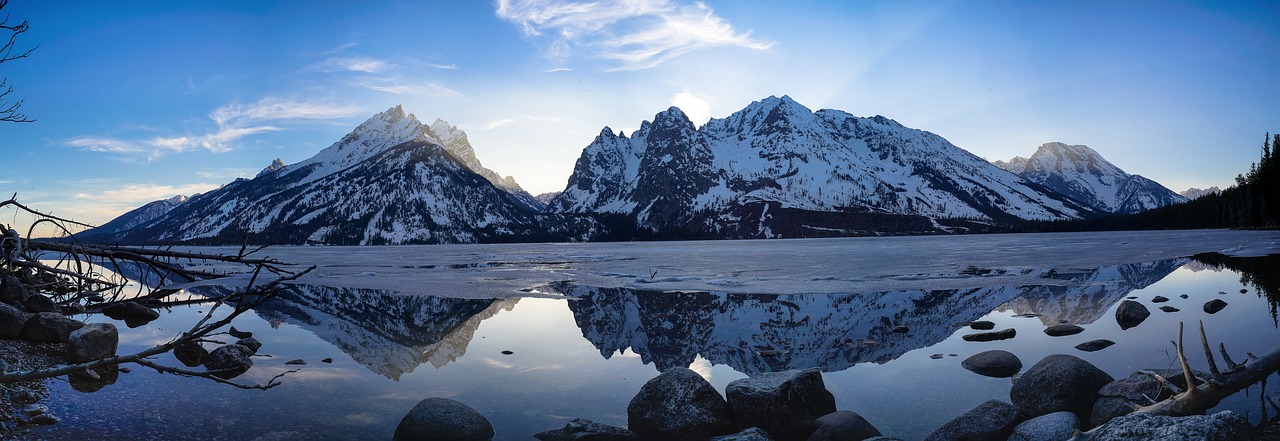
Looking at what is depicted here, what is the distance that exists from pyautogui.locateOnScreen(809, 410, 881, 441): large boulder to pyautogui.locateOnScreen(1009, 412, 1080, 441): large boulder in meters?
2.47

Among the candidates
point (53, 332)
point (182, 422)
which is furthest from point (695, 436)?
point (53, 332)

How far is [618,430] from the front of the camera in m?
11.9

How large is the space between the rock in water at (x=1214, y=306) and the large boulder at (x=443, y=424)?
90.5 feet

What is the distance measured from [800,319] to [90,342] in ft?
77.5

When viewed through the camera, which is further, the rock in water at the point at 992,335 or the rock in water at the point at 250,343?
the rock in water at the point at 250,343

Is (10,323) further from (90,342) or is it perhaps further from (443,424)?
(443,424)

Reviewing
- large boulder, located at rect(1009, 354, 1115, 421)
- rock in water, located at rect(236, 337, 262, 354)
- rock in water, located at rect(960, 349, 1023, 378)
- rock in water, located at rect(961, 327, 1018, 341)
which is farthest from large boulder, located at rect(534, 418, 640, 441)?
rock in water, located at rect(236, 337, 262, 354)

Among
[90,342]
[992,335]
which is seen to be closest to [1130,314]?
[992,335]

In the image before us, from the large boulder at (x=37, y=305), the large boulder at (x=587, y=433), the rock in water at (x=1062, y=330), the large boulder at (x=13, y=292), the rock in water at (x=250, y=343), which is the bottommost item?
the large boulder at (x=587, y=433)

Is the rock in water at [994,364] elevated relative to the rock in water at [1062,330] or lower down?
lower down

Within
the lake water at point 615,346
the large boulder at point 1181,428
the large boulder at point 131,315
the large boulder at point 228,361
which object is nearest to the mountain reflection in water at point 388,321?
the lake water at point 615,346

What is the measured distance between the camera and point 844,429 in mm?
11742

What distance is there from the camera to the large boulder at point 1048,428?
412 inches

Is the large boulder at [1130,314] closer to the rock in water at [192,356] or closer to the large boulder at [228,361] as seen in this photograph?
the large boulder at [228,361]
